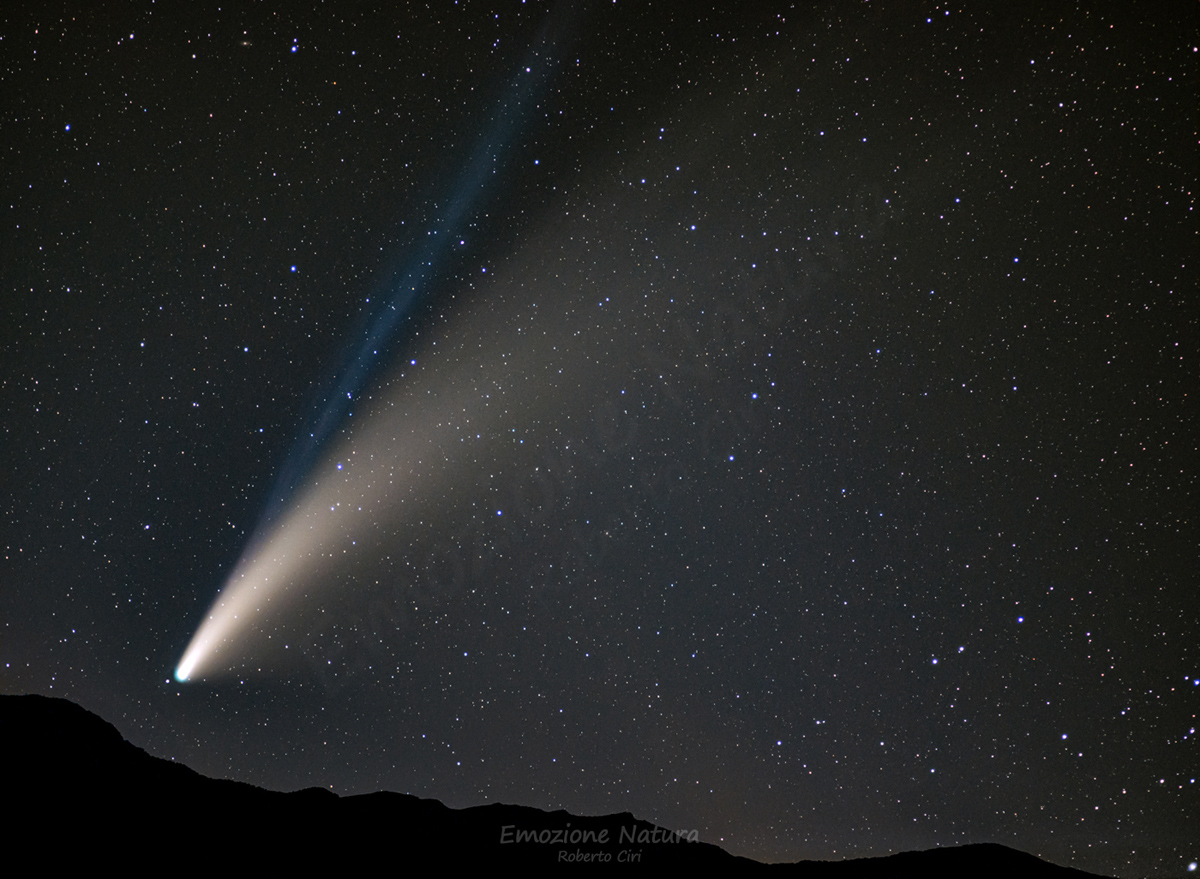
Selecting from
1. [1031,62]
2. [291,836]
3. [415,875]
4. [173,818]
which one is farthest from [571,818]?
[1031,62]

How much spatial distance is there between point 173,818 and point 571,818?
167 inches

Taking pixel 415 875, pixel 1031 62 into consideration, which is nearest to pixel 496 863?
pixel 415 875

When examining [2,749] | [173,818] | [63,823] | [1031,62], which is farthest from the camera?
[173,818]

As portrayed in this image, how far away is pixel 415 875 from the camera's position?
657 centimetres


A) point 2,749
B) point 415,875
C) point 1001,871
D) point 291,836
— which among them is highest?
point 2,749

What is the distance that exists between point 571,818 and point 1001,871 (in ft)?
16.6

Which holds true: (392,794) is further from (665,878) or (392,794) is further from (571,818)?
(665,878)

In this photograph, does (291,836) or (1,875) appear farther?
(291,836)

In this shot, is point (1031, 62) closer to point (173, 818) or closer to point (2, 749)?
point (173, 818)

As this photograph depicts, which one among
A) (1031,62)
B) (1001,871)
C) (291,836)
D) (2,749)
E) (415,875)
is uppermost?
(1031,62)

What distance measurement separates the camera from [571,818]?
27.4 feet

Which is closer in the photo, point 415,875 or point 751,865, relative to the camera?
point 415,875

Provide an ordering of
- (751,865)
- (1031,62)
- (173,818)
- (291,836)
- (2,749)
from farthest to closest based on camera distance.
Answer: (751,865)
(291,836)
(173,818)
(2,749)
(1031,62)

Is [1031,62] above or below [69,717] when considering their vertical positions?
above
